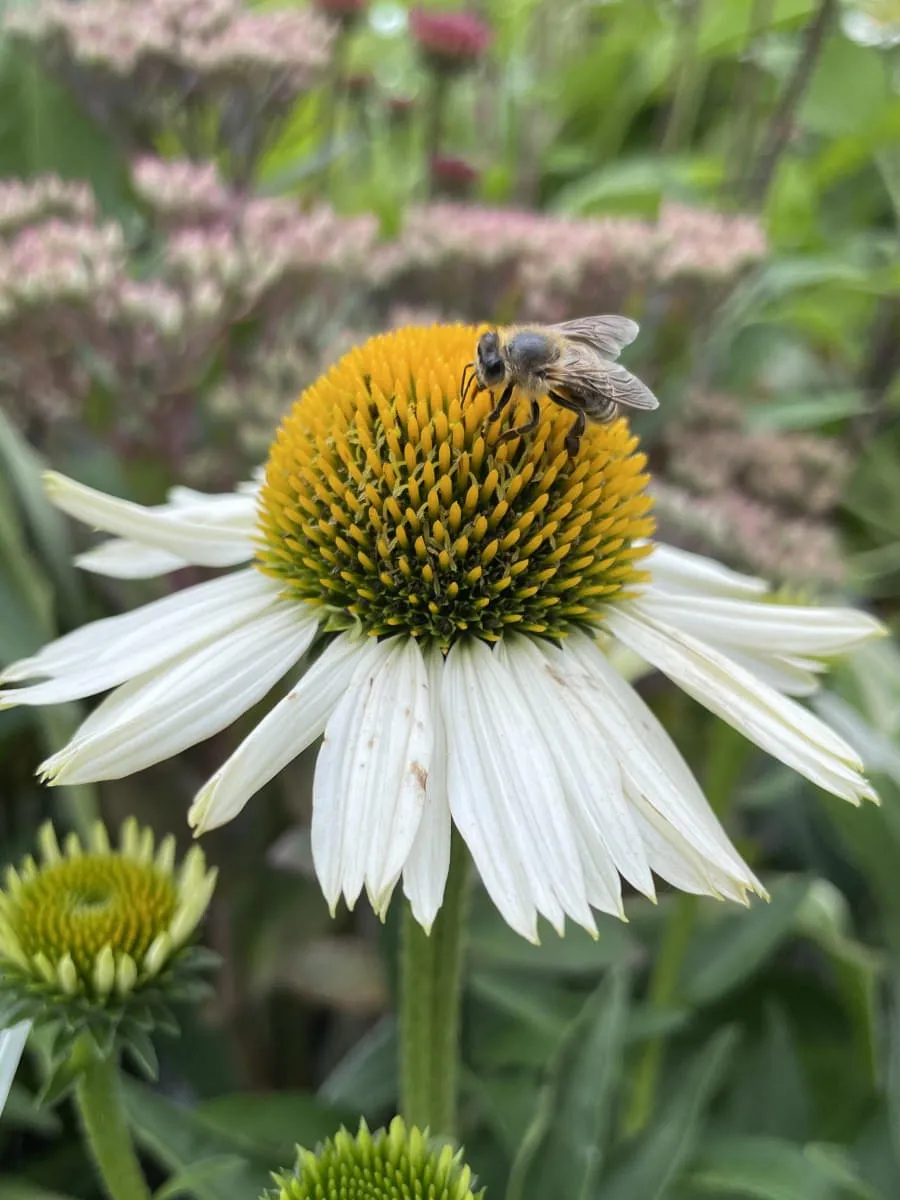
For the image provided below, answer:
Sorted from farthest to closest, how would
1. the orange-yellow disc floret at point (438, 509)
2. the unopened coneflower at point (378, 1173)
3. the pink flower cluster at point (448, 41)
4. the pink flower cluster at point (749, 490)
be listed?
the pink flower cluster at point (448, 41)
the pink flower cluster at point (749, 490)
the orange-yellow disc floret at point (438, 509)
the unopened coneflower at point (378, 1173)

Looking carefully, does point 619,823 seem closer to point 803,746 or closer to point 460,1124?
point 803,746

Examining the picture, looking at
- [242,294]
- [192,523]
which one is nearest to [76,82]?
[242,294]

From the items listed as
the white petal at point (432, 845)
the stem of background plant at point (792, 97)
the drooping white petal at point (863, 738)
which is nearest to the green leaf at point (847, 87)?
the stem of background plant at point (792, 97)

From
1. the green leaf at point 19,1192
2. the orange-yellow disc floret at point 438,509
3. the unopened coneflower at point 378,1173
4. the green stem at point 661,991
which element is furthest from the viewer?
the green stem at point 661,991

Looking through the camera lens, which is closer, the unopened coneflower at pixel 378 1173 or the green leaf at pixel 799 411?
the unopened coneflower at pixel 378 1173

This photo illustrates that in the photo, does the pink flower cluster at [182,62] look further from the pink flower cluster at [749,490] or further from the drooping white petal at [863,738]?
the drooping white petal at [863,738]

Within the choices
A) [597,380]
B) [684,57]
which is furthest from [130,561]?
[684,57]
